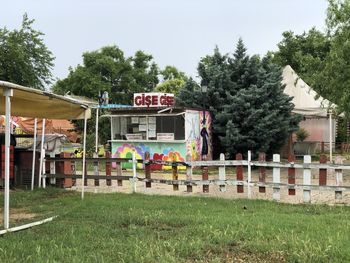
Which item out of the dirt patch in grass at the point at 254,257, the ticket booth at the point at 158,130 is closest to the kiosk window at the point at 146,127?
the ticket booth at the point at 158,130

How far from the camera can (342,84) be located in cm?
1678

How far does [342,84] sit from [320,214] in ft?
27.6

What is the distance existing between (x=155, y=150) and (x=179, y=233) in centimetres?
1175

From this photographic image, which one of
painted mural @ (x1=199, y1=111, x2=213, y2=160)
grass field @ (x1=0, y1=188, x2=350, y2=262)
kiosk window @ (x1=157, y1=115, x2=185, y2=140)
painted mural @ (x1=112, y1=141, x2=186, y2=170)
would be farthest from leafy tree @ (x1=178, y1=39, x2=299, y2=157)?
grass field @ (x1=0, y1=188, x2=350, y2=262)

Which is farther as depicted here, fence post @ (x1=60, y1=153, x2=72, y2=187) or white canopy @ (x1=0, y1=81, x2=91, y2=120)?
fence post @ (x1=60, y1=153, x2=72, y2=187)

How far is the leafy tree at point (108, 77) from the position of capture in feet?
166

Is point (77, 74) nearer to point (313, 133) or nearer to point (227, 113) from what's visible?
point (313, 133)

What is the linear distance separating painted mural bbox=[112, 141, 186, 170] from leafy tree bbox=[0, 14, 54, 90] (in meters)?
8.63

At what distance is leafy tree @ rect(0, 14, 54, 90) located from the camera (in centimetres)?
2534

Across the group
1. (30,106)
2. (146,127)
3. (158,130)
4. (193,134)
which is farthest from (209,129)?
(30,106)

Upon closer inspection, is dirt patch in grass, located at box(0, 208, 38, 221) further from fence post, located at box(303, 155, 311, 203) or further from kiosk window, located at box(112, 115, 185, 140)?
kiosk window, located at box(112, 115, 185, 140)

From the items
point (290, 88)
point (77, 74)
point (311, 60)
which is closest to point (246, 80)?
point (311, 60)

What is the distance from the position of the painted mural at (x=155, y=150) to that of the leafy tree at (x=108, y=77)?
30082 mm

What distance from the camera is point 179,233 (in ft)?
24.5
